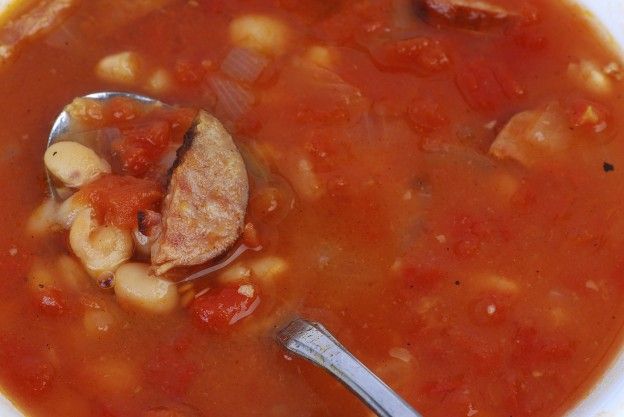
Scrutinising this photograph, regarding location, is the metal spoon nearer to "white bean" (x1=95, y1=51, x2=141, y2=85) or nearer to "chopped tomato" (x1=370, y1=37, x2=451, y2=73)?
"white bean" (x1=95, y1=51, x2=141, y2=85)

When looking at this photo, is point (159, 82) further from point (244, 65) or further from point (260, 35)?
point (260, 35)

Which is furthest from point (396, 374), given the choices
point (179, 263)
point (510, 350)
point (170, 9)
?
point (170, 9)

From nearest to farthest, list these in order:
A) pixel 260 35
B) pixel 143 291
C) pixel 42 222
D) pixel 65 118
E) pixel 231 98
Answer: pixel 143 291 < pixel 42 222 < pixel 65 118 < pixel 231 98 < pixel 260 35

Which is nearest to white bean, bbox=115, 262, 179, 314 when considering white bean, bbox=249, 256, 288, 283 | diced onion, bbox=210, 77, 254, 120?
white bean, bbox=249, 256, 288, 283

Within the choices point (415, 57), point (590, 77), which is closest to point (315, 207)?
point (415, 57)

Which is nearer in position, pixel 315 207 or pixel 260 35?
pixel 315 207

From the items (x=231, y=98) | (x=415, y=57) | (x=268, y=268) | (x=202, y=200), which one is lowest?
(x=268, y=268)
